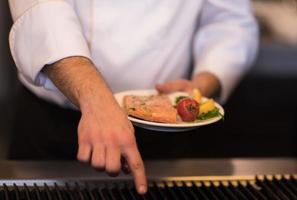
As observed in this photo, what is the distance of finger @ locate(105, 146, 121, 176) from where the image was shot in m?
0.60

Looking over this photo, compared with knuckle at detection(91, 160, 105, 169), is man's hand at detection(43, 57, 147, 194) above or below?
above

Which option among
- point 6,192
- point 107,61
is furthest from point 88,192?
point 107,61

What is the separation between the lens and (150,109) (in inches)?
31.6

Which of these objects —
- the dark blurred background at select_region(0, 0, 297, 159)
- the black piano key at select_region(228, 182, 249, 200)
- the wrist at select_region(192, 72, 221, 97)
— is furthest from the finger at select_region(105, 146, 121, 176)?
the dark blurred background at select_region(0, 0, 297, 159)

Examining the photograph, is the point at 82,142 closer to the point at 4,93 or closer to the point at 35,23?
the point at 35,23

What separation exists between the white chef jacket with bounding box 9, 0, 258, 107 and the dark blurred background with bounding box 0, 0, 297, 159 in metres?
0.86

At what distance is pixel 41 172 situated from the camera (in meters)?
0.78

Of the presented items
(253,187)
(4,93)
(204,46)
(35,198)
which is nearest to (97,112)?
(35,198)

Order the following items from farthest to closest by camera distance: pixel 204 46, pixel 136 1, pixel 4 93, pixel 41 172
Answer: pixel 4 93 < pixel 204 46 < pixel 136 1 < pixel 41 172

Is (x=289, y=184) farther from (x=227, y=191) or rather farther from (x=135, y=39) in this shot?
(x=135, y=39)

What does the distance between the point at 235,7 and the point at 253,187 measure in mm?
577

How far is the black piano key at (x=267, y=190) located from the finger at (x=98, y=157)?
0.29m

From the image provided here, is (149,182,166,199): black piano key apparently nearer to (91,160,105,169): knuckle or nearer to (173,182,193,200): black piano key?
(173,182,193,200): black piano key

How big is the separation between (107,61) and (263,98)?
4.09 ft
